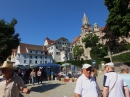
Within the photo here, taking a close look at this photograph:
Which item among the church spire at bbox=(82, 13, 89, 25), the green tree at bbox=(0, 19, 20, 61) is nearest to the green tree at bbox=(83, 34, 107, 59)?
the church spire at bbox=(82, 13, 89, 25)

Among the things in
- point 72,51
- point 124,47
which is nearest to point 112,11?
point 124,47

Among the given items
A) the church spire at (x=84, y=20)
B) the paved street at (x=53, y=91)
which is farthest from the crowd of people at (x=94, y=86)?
the church spire at (x=84, y=20)

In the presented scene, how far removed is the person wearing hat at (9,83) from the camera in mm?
3408

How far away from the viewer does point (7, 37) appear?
48.3 feet

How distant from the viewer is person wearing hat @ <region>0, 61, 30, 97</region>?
11.2 ft

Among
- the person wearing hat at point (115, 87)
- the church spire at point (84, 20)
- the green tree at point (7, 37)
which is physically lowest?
the person wearing hat at point (115, 87)

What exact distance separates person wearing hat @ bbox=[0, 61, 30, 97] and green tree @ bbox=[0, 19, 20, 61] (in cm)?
1141

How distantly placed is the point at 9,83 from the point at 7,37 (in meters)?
12.1

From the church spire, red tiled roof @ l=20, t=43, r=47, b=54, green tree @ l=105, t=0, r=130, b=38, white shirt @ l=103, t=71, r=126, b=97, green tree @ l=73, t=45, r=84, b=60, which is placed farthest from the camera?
the church spire

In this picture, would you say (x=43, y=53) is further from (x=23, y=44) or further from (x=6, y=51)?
(x=6, y=51)

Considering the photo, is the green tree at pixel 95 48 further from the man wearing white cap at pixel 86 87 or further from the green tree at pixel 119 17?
the man wearing white cap at pixel 86 87

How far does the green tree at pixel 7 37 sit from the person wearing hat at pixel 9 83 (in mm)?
11408

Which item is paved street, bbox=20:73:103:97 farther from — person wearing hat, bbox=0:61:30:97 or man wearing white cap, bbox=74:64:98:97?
person wearing hat, bbox=0:61:30:97

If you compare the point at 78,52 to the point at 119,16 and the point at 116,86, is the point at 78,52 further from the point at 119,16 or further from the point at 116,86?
the point at 116,86
